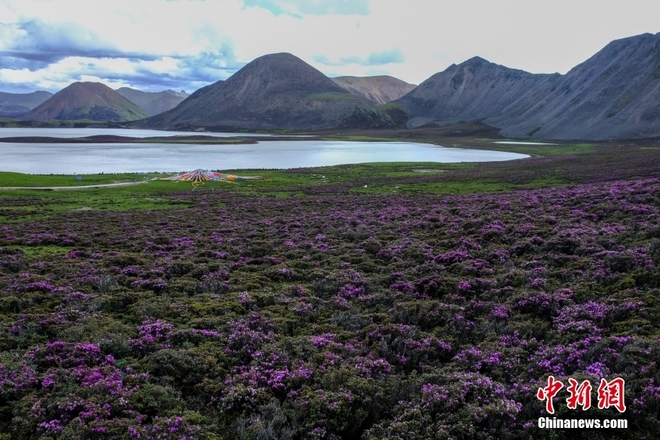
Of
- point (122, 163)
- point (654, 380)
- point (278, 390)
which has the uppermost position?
point (122, 163)

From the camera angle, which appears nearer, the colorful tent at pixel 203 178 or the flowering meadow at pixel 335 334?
the flowering meadow at pixel 335 334

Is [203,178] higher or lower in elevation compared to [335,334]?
higher

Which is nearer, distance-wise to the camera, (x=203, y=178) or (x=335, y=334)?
(x=335, y=334)

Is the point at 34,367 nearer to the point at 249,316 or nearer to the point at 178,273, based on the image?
the point at 249,316

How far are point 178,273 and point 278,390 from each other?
12943mm

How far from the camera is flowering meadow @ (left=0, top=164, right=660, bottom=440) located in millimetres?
9742

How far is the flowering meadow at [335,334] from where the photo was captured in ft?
32.0

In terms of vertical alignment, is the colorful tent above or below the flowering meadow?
above

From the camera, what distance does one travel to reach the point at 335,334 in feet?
46.8

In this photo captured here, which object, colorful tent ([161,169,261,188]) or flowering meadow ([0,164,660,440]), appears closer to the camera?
flowering meadow ([0,164,660,440])

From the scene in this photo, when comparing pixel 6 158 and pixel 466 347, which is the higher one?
pixel 6 158

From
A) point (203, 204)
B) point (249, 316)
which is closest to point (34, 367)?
point (249, 316)

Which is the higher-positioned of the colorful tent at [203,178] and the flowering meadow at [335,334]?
the colorful tent at [203,178]

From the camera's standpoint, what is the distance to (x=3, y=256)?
81.5ft
